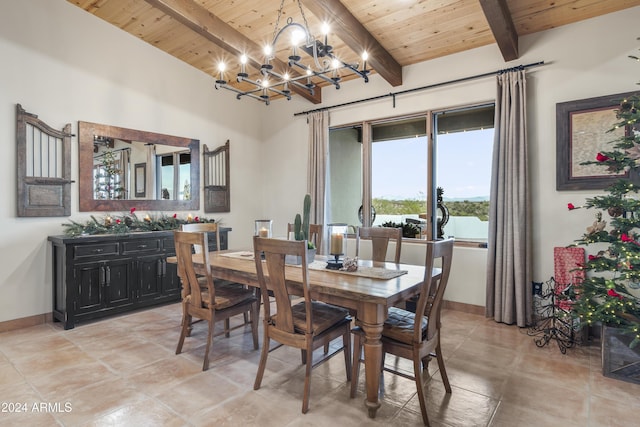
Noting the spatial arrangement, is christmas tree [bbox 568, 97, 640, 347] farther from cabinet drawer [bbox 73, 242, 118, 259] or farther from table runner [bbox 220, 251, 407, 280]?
cabinet drawer [bbox 73, 242, 118, 259]

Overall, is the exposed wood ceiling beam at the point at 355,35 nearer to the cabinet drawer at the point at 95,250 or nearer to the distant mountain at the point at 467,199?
the distant mountain at the point at 467,199

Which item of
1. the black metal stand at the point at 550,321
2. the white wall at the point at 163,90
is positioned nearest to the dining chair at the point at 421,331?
the black metal stand at the point at 550,321

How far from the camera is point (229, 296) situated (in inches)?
115

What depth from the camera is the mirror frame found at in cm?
405

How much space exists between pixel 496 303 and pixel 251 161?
4294 mm

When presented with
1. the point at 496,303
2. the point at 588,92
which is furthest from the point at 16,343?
the point at 588,92

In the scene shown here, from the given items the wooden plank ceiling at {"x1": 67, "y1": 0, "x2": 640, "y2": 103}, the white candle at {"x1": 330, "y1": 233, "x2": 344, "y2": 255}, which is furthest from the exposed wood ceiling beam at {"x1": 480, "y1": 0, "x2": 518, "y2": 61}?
the white candle at {"x1": 330, "y1": 233, "x2": 344, "y2": 255}

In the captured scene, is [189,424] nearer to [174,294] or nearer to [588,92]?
[174,294]

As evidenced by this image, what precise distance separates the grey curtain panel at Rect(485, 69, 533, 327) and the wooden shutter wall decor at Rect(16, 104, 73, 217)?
4742 millimetres

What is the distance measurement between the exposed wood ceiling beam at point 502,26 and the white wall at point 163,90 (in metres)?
0.17

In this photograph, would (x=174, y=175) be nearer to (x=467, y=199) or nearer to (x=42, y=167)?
(x=42, y=167)

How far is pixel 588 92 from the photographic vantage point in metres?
3.38

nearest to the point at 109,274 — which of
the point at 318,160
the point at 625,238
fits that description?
the point at 318,160

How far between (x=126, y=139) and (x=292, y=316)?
353 cm
